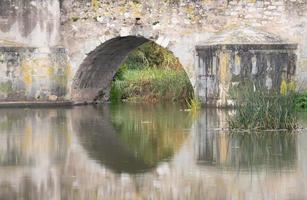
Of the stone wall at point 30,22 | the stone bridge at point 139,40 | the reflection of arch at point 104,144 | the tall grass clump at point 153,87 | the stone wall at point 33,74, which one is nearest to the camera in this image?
the reflection of arch at point 104,144

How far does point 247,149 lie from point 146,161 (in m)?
1.65

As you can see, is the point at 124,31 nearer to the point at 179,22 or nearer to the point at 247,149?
the point at 179,22

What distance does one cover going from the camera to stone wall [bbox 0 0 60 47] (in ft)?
76.4

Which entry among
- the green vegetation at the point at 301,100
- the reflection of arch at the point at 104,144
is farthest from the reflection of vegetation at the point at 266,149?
the green vegetation at the point at 301,100

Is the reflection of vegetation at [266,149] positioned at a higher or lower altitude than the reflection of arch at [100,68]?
lower

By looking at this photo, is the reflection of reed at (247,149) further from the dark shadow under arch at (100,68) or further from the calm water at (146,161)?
the dark shadow under arch at (100,68)

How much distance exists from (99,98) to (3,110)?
4.30 meters

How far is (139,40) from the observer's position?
2411 centimetres

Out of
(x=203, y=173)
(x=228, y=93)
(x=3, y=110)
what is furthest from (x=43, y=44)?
(x=203, y=173)

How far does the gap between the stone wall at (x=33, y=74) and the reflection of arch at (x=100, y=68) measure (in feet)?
1.43

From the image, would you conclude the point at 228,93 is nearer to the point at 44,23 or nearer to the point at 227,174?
the point at 44,23

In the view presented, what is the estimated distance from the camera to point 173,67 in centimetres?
2928

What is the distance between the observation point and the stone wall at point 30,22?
2328 cm

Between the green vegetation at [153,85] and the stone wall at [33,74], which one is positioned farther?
the green vegetation at [153,85]
